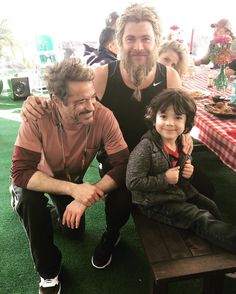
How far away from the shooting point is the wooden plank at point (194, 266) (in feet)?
3.17

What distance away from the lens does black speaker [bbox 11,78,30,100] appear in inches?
185

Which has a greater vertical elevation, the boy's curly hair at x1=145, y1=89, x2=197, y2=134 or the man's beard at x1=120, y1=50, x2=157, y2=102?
the man's beard at x1=120, y1=50, x2=157, y2=102

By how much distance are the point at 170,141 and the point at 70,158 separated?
501 millimetres

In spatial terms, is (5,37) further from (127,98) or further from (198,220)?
(198,220)

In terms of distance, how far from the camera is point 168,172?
1272 mm

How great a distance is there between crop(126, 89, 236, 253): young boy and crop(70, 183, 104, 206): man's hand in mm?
154

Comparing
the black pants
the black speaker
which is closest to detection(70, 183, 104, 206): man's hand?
the black pants

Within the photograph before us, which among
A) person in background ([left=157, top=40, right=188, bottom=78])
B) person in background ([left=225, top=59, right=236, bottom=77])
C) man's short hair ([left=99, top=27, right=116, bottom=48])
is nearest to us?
person in background ([left=157, top=40, right=188, bottom=78])

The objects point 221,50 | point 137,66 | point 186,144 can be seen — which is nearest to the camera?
point 186,144

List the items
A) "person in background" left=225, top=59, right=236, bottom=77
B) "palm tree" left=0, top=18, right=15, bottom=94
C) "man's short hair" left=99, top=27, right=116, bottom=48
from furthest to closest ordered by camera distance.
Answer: "palm tree" left=0, top=18, right=15, bottom=94
"man's short hair" left=99, top=27, right=116, bottom=48
"person in background" left=225, top=59, right=236, bottom=77

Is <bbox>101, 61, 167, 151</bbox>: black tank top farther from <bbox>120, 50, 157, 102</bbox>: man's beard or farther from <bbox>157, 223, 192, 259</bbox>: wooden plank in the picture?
<bbox>157, 223, 192, 259</bbox>: wooden plank

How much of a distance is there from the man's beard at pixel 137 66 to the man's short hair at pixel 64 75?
38 cm

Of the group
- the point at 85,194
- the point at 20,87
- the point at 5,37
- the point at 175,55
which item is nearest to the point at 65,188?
the point at 85,194

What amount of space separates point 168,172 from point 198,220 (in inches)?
9.3
